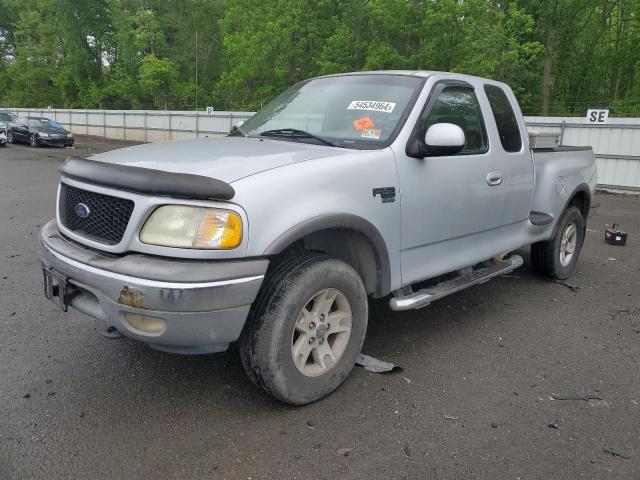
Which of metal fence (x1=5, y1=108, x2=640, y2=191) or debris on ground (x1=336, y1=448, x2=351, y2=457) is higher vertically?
metal fence (x1=5, y1=108, x2=640, y2=191)

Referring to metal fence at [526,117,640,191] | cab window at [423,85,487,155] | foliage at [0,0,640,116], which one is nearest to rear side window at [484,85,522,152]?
cab window at [423,85,487,155]

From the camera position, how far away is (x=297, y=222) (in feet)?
9.45

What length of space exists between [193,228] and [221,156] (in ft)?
2.19

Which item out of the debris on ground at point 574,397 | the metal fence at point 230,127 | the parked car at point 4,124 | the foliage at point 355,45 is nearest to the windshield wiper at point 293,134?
the debris on ground at point 574,397

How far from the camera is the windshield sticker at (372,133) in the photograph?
3.61 meters

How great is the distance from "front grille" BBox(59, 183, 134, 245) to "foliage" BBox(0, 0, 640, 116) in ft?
77.1

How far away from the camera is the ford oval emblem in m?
3.00

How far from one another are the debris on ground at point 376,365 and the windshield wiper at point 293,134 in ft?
4.63

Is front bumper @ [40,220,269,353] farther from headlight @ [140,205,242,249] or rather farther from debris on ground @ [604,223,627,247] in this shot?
debris on ground @ [604,223,627,247]

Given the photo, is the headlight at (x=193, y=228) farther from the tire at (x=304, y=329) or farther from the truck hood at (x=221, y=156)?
the tire at (x=304, y=329)

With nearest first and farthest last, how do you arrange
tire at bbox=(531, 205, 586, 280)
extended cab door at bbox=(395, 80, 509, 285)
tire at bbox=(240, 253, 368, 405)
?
tire at bbox=(240, 253, 368, 405)
extended cab door at bbox=(395, 80, 509, 285)
tire at bbox=(531, 205, 586, 280)

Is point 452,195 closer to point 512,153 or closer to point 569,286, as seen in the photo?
point 512,153

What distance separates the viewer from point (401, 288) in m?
3.73

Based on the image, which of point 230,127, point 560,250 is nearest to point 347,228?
point 560,250
